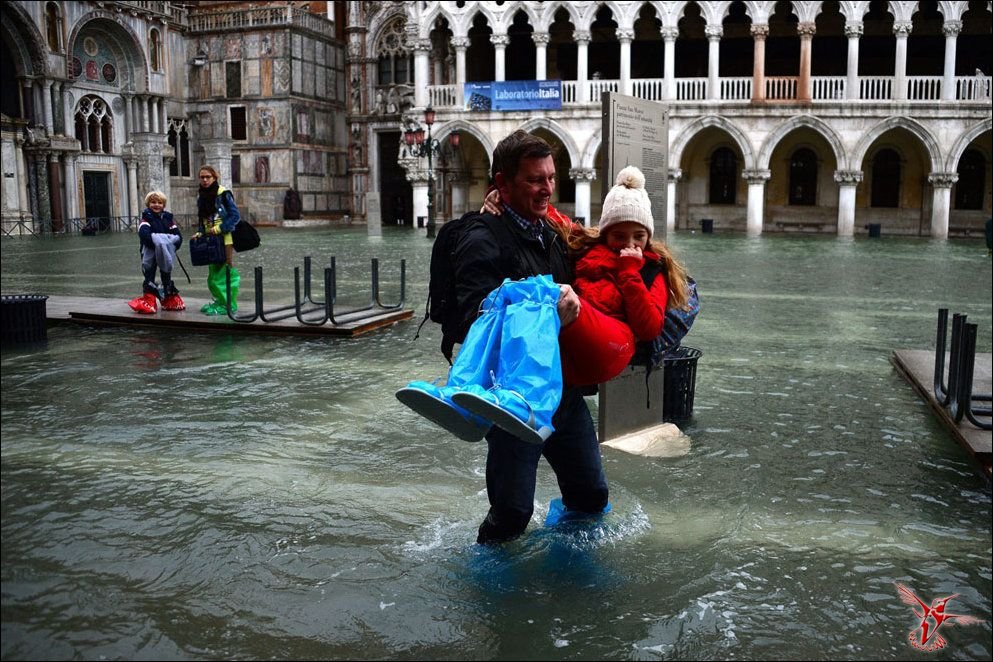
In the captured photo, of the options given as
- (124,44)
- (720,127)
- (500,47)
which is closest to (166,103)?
(124,44)

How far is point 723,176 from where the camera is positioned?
36.4 metres

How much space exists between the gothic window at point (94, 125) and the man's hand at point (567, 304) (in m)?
37.1

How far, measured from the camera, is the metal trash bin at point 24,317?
26.9 ft

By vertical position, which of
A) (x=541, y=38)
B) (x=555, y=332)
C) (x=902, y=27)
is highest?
(x=541, y=38)

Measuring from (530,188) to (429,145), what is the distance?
2800cm

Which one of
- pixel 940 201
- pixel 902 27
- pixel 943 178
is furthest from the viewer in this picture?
pixel 940 201

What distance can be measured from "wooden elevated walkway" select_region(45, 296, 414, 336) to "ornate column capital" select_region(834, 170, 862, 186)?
24942 millimetres

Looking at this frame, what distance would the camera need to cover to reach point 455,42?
3500cm

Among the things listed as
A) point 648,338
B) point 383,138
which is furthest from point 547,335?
point 383,138

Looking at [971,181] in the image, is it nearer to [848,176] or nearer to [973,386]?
[848,176]

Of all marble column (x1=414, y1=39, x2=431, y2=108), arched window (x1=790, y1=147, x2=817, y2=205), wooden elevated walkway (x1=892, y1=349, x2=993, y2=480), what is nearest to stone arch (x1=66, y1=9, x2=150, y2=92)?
marble column (x1=414, y1=39, x2=431, y2=108)

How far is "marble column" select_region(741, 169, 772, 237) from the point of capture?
107ft

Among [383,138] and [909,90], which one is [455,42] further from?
[909,90]

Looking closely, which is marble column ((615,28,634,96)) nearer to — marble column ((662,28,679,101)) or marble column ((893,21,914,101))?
marble column ((662,28,679,101))
